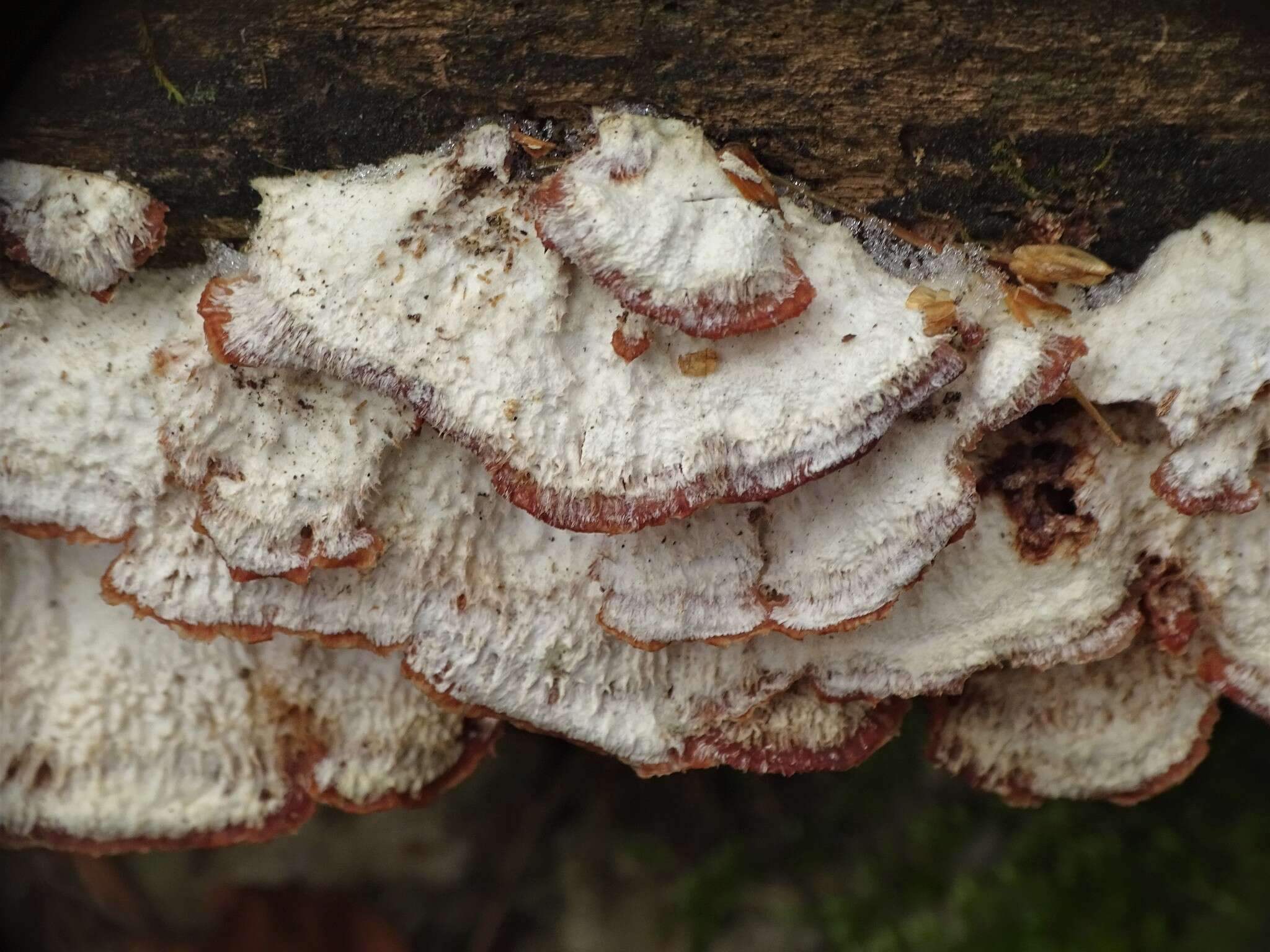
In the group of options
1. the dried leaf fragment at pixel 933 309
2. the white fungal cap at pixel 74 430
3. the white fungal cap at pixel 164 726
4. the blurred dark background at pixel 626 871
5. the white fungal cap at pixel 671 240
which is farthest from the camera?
Answer: the blurred dark background at pixel 626 871

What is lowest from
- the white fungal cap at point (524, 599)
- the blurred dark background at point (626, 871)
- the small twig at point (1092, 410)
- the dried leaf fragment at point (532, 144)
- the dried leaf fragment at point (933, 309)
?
the blurred dark background at point (626, 871)

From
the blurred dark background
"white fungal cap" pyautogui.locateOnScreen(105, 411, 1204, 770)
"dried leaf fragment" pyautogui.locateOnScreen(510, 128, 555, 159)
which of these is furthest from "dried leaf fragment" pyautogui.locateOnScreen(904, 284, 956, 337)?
the blurred dark background

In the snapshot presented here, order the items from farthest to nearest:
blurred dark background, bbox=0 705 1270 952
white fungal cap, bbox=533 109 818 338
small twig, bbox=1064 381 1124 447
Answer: blurred dark background, bbox=0 705 1270 952 < small twig, bbox=1064 381 1124 447 < white fungal cap, bbox=533 109 818 338

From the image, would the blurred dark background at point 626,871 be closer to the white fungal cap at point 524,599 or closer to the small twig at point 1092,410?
the white fungal cap at point 524,599

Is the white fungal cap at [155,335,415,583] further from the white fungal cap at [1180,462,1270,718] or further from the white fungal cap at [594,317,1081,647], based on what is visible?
the white fungal cap at [1180,462,1270,718]

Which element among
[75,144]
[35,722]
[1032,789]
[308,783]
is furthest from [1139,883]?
[75,144]

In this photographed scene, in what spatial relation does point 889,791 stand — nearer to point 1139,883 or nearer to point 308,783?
point 1139,883

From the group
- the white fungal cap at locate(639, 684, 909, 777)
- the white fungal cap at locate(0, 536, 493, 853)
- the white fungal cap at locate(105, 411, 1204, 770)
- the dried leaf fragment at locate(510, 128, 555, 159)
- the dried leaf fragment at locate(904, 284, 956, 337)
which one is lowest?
the white fungal cap at locate(0, 536, 493, 853)

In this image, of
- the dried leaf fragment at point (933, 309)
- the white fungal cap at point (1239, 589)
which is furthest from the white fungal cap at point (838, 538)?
the white fungal cap at point (1239, 589)
